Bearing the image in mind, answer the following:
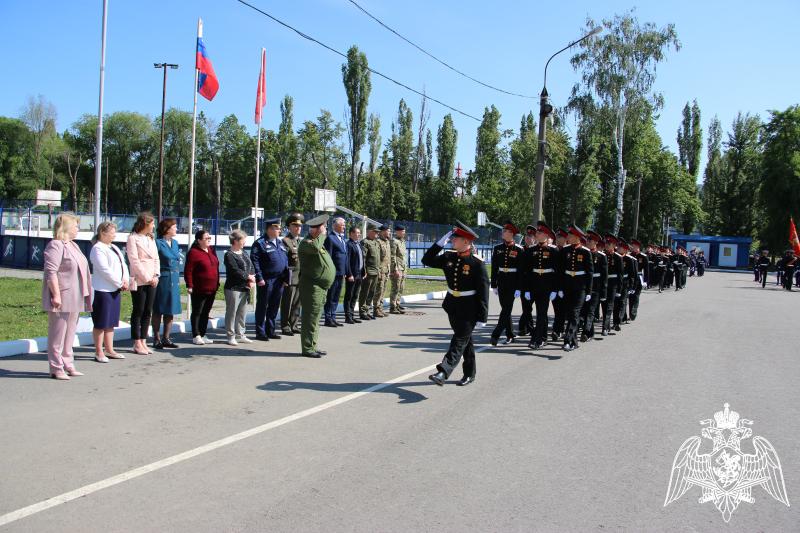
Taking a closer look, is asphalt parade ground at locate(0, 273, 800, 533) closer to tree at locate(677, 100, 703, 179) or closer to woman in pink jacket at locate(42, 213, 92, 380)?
woman in pink jacket at locate(42, 213, 92, 380)

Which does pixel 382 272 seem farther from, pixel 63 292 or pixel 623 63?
pixel 623 63

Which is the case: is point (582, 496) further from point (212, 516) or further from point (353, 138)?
point (353, 138)

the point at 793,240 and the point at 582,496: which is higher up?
the point at 793,240

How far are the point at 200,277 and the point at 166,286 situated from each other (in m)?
0.51

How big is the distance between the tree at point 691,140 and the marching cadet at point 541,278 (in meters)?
79.5

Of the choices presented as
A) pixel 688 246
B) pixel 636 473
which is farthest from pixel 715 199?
pixel 636 473

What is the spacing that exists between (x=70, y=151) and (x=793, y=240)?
79.2m

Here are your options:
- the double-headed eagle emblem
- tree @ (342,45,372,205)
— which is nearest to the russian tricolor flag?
the double-headed eagle emblem

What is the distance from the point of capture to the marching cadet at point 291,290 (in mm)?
11227

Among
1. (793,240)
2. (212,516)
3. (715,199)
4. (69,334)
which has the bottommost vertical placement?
(212,516)

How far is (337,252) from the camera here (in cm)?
1270

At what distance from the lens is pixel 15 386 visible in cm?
699

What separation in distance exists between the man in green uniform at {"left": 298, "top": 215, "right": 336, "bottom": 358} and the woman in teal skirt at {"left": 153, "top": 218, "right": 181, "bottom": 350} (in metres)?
1.86

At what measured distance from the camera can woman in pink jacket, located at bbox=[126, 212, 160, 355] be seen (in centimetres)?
890
